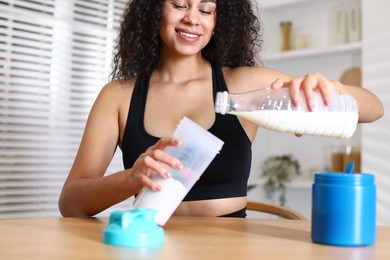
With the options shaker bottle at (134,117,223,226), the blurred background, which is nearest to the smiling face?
shaker bottle at (134,117,223,226)

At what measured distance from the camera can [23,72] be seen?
3543 millimetres

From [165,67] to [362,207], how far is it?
112cm

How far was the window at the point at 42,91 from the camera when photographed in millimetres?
3482

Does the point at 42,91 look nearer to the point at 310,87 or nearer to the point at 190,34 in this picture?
the point at 190,34

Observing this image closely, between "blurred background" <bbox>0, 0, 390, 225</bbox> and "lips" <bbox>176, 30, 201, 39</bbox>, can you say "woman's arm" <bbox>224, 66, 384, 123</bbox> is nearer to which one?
"lips" <bbox>176, 30, 201, 39</bbox>

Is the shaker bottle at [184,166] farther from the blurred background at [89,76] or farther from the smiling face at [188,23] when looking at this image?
the blurred background at [89,76]

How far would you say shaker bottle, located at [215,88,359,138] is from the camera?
1096 mm

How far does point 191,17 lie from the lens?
1.74m

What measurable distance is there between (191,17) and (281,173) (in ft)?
8.11

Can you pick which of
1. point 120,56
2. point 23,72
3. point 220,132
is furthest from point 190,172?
point 23,72

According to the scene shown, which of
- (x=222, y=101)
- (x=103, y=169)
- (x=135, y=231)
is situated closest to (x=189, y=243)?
(x=135, y=231)

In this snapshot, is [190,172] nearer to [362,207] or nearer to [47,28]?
[362,207]

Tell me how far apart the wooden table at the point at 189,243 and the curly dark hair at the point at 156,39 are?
0.78m

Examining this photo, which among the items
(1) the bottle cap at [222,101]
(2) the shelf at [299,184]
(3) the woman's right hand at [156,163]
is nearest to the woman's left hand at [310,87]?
(1) the bottle cap at [222,101]
